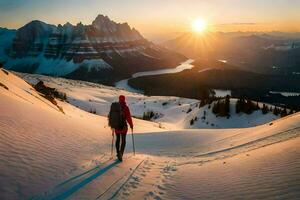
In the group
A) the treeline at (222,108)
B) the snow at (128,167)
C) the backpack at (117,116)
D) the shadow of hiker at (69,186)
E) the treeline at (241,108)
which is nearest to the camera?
the shadow of hiker at (69,186)

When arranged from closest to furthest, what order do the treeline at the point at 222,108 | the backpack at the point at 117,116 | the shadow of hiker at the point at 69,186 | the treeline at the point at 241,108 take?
the shadow of hiker at the point at 69,186 < the backpack at the point at 117,116 < the treeline at the point at 241,108 < the treeline at the point at 222,108

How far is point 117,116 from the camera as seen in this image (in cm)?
1193

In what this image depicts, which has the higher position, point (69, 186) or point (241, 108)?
point (241, 108)

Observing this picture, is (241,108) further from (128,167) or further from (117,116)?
(128,167)

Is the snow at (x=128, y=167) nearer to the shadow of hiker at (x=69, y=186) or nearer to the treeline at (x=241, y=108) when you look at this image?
the shadow of hiker at (x=69, y=186)

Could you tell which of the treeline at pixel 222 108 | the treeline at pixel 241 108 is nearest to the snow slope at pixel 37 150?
the treeline at pixel 222 108

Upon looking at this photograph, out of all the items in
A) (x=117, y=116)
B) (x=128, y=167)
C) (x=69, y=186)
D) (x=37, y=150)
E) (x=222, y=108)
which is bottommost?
(x=69, y=186)

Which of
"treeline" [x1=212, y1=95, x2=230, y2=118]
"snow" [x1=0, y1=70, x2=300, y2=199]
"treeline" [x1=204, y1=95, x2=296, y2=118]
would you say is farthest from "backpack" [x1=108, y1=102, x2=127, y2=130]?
"treeline" [x1=212, y1=95, x2=230, y2=118]

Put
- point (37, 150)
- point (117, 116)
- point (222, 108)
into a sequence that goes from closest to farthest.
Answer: point (37, 150)
point (117, 116)
point (222, 108)

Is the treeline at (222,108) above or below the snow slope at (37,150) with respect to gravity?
above

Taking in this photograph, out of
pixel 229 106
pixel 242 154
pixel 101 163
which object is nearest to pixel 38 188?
pixel 101 163

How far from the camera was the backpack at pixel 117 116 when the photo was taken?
1192cm

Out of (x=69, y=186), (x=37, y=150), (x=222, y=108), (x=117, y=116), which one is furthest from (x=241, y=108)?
(x=69, y=186)

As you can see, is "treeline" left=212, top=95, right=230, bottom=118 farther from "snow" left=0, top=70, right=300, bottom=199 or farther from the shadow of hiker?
the shadow of hiker
